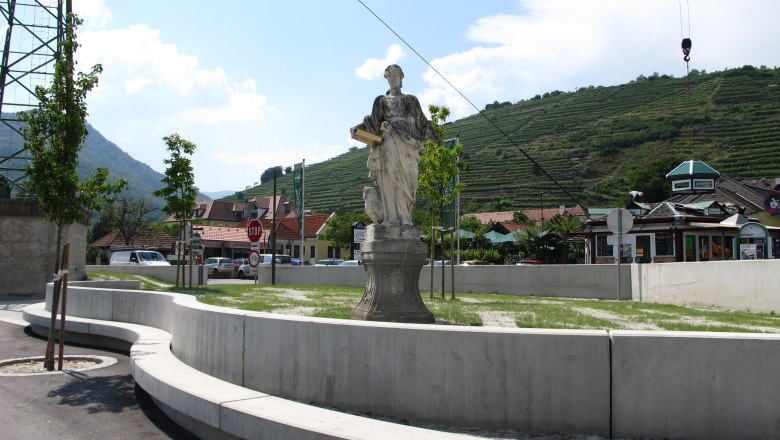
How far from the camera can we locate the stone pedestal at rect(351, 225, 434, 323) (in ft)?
24.2

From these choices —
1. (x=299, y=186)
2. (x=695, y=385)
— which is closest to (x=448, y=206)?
(x=695, y=385)

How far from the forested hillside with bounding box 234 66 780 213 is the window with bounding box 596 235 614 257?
45273 millimetres

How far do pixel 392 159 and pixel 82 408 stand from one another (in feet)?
14.5

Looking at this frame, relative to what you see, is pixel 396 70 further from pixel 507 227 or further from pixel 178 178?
pixel 507 227

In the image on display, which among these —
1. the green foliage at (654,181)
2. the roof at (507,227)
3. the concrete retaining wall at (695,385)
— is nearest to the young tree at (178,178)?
the concrete retaining wall at (695,385)

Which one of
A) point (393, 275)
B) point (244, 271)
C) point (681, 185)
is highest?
point (681, 185)

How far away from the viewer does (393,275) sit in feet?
24.5

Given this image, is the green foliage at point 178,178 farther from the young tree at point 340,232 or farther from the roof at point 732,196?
the young tree at point 340,232

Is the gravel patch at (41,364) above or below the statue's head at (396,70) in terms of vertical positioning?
below

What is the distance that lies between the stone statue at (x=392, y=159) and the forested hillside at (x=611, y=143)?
74.0 m

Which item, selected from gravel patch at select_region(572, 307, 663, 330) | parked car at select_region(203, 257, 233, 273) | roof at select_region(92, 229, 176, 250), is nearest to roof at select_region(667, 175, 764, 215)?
parked car at select_region(203, 257, 233, 273)

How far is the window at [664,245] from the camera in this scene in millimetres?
30375

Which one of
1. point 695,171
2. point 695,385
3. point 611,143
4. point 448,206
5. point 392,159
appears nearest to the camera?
point 695,385

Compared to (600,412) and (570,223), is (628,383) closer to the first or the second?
(600,412)
